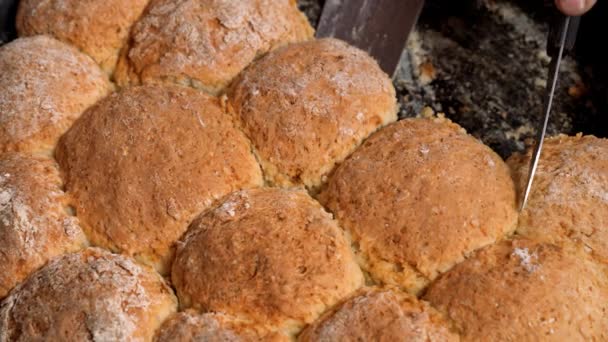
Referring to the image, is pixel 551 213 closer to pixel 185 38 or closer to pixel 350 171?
pixel 350 171

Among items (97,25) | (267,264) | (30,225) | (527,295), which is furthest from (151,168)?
(527,295)

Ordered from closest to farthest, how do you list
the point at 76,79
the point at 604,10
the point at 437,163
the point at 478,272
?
the point at 478,272
the point at 437,163
the point at 76,79
the point at 604,10

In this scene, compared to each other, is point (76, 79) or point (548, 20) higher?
point (76, 79)

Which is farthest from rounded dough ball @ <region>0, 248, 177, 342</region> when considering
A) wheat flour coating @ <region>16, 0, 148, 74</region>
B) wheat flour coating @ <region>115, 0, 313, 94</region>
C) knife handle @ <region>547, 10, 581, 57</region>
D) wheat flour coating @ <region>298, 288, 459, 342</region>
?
knife handle @ <region>547, 10, 581, 57</region>

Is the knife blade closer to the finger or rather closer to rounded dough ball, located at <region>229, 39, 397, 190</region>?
the finger

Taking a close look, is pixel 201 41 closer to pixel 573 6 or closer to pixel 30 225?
pixel 30 225

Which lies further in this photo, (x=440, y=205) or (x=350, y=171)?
(x=350, y=171)

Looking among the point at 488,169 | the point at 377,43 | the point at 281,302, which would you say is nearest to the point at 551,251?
the point at 488,169
